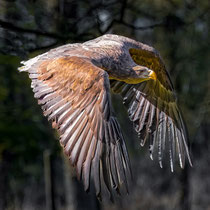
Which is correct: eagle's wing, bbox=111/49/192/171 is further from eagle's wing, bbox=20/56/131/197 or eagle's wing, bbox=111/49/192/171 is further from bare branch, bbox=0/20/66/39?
eagle's wing, bbox=20/56/131/197

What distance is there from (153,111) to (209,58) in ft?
12.4

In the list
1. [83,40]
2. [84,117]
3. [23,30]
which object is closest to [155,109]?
[83,40]

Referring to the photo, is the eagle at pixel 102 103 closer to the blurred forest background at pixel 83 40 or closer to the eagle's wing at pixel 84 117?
the eagle's wing at pixel 84 117

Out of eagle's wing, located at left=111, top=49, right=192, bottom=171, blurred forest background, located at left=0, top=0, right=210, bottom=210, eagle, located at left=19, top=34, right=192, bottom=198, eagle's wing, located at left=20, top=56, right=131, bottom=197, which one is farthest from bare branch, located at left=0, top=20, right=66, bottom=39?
eagle's wing, located at left=111, top=49, right=192, bottom=171

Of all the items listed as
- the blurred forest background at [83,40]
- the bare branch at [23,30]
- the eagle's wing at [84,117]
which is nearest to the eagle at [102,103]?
the eagle's wing at [84,117]

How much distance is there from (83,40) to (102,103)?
8.36 feet

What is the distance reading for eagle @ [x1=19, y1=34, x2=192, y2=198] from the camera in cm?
414

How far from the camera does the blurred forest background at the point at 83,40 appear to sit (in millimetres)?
6402

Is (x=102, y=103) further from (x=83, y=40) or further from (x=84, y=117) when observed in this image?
(x=83, y=40)

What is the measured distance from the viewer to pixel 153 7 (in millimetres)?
8523

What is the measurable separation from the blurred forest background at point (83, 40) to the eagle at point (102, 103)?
0.80 meters

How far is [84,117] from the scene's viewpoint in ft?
14.8

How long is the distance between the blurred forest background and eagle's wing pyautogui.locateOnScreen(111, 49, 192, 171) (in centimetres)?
67

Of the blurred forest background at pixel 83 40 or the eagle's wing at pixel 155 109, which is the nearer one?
the eagle's wing at pixel 155 109
